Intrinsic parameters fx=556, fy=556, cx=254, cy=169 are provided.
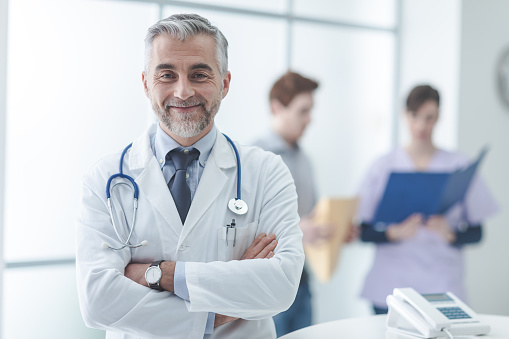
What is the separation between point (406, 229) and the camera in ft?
9.48

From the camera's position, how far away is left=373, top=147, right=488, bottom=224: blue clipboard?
275cm

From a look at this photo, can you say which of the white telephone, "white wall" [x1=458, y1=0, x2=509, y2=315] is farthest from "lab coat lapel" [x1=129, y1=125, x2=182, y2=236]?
"white wall" [x1=458, y1=0, x2=509, y2=315]

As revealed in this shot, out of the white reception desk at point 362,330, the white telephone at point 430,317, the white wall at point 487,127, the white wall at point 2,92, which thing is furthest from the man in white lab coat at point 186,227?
the white wall at point 487,127

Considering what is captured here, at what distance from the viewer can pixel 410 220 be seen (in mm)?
2918

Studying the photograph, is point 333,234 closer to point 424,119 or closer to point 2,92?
point 424,119

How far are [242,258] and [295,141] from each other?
137 cm

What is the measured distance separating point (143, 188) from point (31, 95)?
5.36 feet

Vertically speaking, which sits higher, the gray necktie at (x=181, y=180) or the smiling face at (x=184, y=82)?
the smiling face at (x=184, y=82)

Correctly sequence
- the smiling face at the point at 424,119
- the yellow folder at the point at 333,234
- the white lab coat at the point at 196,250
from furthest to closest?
the yellow folder at the point at 333,234 → the smiling face at the point at 424,119 → the white lab coat at the point at 196,250

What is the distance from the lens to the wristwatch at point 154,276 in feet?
4.53

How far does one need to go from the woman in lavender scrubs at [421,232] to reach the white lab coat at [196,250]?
1490mm

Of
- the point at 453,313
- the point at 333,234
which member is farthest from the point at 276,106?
the point at 453,313

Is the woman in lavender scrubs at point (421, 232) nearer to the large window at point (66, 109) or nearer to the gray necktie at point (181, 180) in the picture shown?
the large window at point (66, 109)

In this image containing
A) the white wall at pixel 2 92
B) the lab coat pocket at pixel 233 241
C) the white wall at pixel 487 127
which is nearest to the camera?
the lab coat pocket at pixel 233 241
